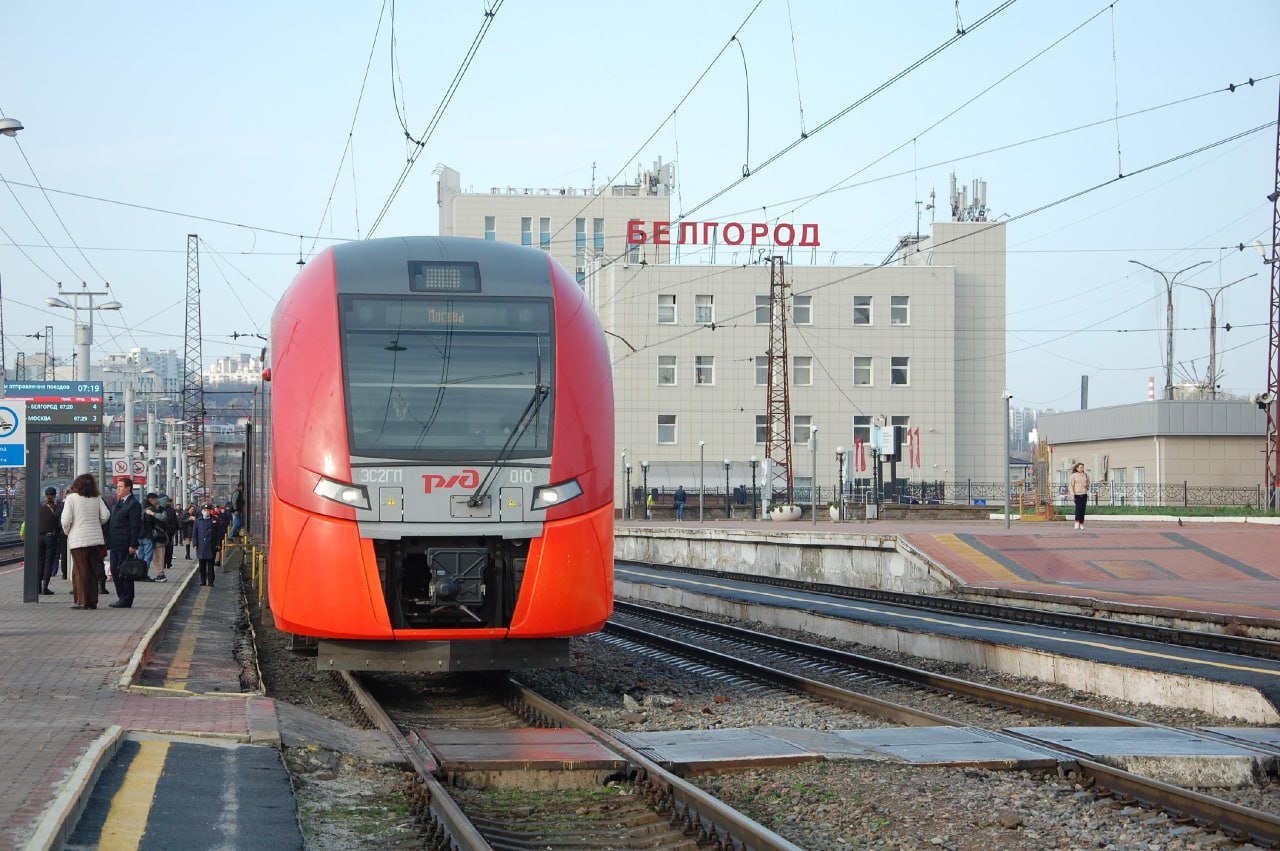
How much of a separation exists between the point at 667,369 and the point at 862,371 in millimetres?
10680

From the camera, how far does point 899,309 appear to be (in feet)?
257

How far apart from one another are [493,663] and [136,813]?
443cm

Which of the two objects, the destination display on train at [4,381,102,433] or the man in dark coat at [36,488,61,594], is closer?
the destination display on train at [4,381,102,433]

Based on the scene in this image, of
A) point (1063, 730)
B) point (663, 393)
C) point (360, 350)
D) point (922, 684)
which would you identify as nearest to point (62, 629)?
point (360, 350)

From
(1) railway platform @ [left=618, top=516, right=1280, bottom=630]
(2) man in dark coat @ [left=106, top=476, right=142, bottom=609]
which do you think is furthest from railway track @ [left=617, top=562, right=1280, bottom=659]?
(2) man in dark coat @ [left=106, top=476, right=142, bottom=609]

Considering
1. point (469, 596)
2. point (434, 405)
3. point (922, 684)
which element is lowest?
point (922, 684)

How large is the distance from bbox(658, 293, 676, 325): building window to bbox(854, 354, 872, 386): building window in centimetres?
1038

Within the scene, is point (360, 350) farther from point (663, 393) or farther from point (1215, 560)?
point (663, 393)

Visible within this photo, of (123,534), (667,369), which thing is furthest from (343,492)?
(667,369)

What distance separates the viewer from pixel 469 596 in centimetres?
1054

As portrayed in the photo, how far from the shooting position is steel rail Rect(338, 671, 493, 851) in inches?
253

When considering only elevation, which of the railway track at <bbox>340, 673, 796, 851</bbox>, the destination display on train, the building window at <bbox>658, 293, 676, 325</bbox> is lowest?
the railway track at <bbox>340, 673, 796, 851</bbox>

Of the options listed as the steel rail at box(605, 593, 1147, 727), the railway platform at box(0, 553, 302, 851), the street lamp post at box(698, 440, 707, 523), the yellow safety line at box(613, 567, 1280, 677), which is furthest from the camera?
the street lamp post at box(698, 440, 707, 523)

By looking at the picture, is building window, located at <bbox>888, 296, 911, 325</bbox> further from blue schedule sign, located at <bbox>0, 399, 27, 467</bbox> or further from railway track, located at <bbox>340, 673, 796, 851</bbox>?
railway track, located at <bbox>340, 673, 796, 851</bbox>
